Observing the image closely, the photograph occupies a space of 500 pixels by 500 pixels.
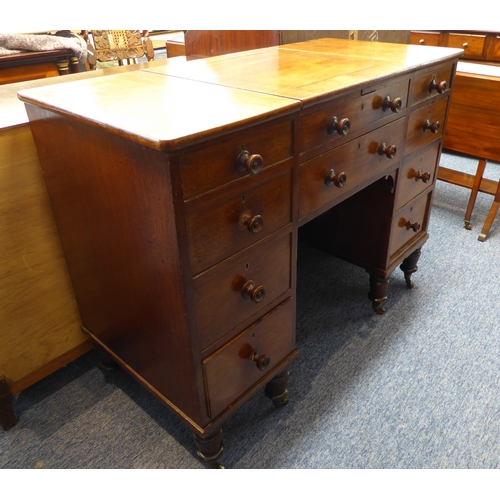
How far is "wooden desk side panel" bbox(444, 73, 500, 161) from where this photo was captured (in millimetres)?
2328

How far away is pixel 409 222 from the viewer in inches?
72.1

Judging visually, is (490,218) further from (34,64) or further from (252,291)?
(34,64)

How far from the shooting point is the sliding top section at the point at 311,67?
3.75 ft

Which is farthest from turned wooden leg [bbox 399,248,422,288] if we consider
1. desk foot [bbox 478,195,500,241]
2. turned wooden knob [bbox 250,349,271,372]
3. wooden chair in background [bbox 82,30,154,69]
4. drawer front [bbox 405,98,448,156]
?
wooden chair in background [bbox 82,30,154,69]

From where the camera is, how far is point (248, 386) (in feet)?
4.15

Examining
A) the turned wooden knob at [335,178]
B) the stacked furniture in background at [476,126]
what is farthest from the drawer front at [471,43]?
the turned wooden knob at [335,178]

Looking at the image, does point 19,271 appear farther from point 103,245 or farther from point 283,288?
point 283,288

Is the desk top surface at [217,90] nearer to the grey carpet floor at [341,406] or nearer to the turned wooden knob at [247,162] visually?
the turned wooden knob at [247,162]

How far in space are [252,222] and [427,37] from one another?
3511 mm

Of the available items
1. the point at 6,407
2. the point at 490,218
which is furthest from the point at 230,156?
the point at 490,218

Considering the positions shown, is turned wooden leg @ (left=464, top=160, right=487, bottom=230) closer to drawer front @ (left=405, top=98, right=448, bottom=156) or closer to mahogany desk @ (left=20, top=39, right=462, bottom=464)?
drawer front @ (left=405, top=98, right=448, bottom=156)

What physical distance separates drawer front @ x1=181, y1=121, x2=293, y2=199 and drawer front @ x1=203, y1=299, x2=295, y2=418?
0.43 meters

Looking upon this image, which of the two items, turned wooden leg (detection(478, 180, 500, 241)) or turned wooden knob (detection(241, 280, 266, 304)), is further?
turned wooden leg (detection(478, 180, 500, 241))
